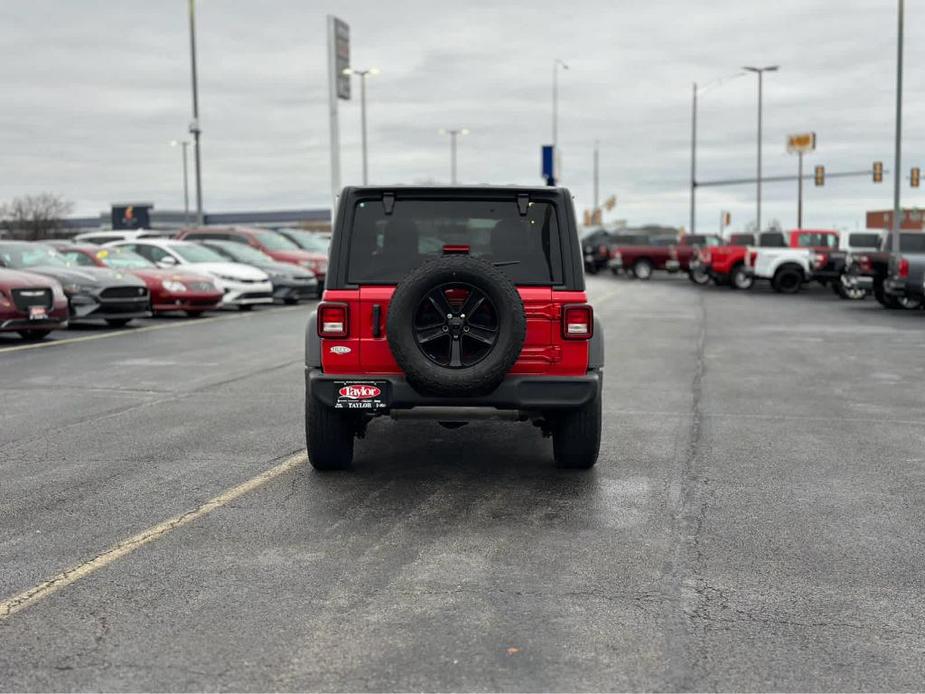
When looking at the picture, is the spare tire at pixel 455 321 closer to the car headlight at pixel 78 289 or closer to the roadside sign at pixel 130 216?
the car headlight at pixel 78 289

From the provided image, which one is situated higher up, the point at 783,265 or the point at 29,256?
the point at 29,256

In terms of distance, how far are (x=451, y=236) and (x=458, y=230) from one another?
6 centimetres

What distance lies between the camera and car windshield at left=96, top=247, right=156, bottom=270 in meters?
22.6

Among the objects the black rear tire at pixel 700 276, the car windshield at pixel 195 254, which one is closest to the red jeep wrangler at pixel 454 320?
the car windshield at pixel 195 254

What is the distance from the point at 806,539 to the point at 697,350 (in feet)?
35.4

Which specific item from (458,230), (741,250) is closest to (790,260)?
(741,250)

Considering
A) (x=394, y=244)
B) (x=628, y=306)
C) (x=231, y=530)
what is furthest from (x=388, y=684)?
(x=628, y=306)

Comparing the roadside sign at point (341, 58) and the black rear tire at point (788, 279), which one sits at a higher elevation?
the roadside sign at point (341, 58)

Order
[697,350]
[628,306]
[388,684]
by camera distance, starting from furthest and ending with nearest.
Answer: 1. [628,306]
2. [697,350]
3. [388,684]

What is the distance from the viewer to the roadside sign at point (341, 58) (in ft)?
119

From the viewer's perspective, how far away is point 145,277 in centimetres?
2206

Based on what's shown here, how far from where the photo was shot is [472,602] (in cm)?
485

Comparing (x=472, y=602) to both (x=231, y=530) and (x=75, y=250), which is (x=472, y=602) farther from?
(x=75, y=250)

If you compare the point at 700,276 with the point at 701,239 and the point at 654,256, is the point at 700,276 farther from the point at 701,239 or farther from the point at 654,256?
the point at 701,239
